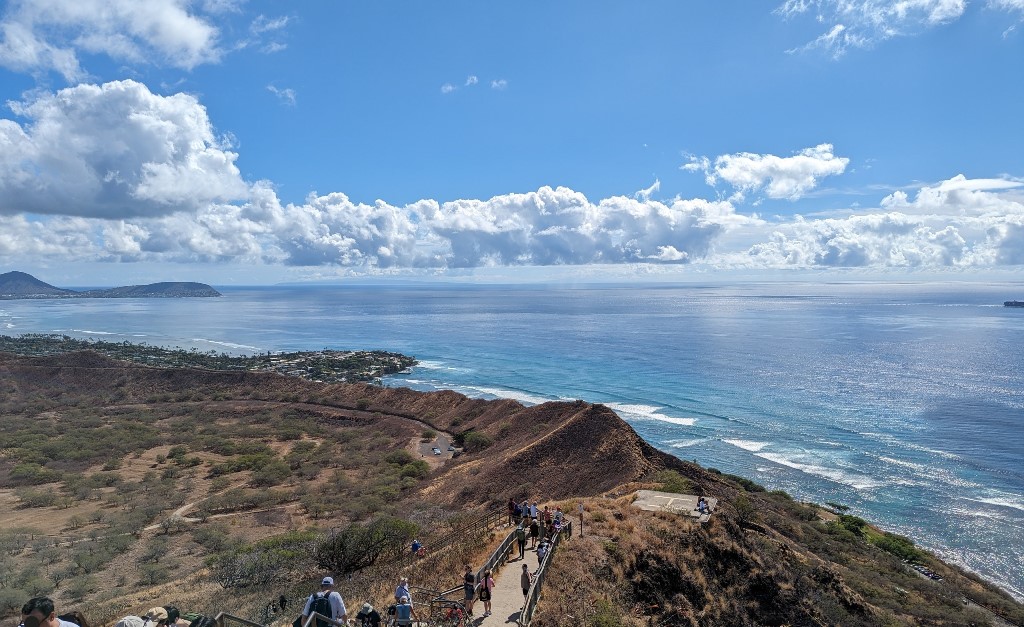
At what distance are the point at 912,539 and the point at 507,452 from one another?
2417 centimetres

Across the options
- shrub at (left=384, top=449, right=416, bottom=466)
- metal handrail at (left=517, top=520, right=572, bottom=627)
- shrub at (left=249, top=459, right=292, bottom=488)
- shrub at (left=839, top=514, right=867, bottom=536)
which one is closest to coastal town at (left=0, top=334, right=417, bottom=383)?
shrub at (left=384, top=449, right=416, bottom=466)

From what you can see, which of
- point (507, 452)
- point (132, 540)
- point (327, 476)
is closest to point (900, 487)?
point (507, 452)

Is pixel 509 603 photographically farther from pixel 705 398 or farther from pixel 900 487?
pixel 705 398

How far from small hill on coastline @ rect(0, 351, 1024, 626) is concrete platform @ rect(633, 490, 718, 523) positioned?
2.14 ft

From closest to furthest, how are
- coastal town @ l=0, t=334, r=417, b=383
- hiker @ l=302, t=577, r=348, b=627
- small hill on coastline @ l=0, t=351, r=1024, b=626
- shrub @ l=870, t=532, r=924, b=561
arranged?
hiker @ l=302, t=577, r=348, b=627 < small hill on coastline @ l=0, t=351, r=1024, b=626 < shrub @ l=870, t=532, r=924, b=561 < coastal town @ l=0, t=334, r=417, b=383

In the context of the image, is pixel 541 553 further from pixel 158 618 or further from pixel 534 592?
A: pixel 158 618

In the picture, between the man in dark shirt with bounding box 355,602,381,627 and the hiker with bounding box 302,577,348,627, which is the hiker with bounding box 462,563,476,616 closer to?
the man in dark shirt with bounding box 355,602,381,627

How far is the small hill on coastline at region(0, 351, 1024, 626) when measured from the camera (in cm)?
1526

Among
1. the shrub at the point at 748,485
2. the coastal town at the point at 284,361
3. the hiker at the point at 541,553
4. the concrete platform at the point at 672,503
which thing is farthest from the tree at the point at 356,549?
the coastal town at the point at 284,361

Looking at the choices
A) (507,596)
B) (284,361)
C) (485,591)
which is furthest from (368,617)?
(284,361)

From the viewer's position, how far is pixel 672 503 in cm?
2144

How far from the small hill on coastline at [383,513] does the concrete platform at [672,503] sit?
652mm

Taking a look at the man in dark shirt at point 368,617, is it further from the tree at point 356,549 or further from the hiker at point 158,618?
the tree at point 356,549

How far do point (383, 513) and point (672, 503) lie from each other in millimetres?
14711
